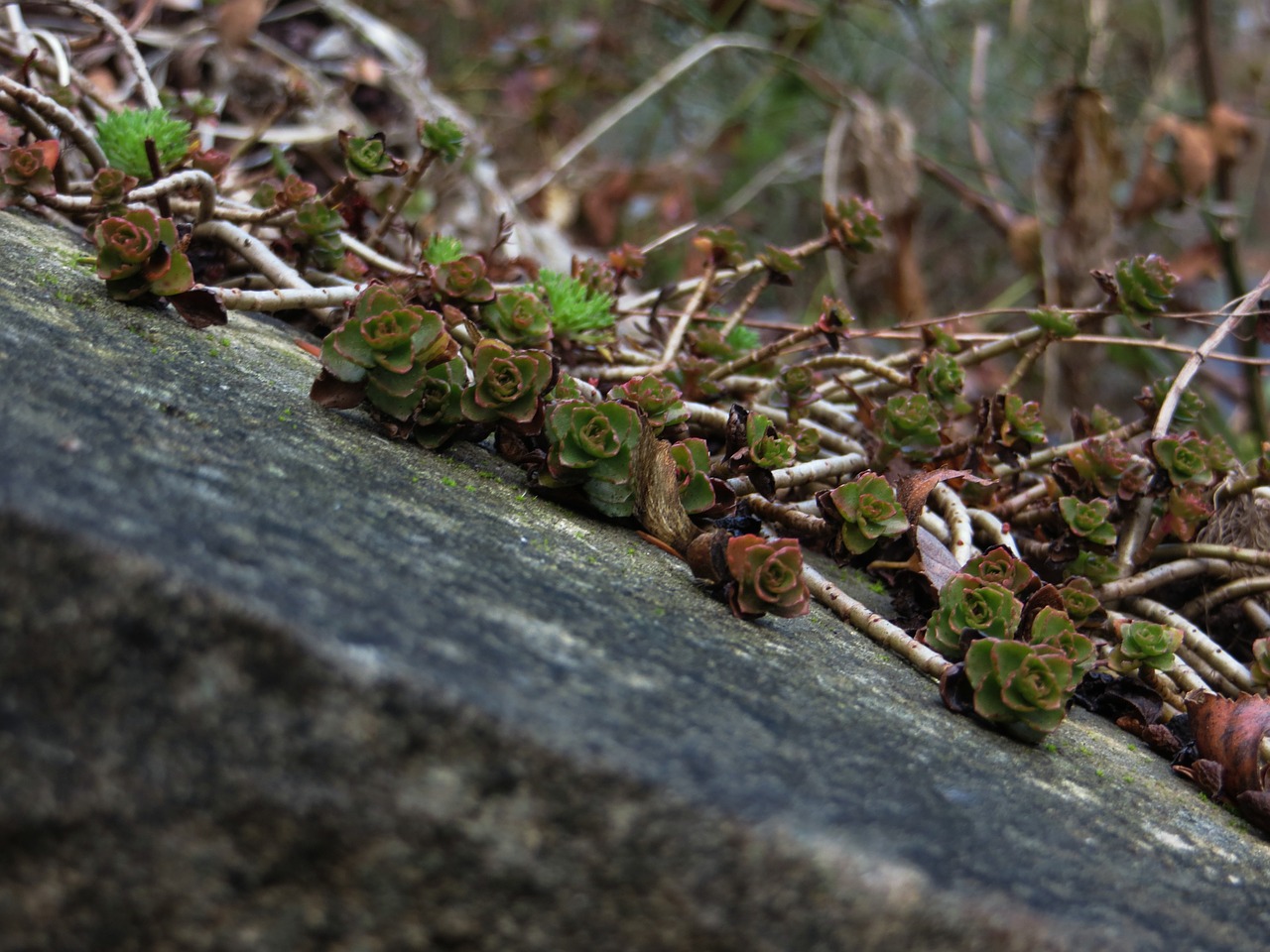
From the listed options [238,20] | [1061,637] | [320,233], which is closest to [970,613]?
[1061,637]

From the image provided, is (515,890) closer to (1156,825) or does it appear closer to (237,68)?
(1156,825)

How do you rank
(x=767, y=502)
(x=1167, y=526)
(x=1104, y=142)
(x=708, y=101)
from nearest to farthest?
(x=767, y=502) < (x=1167, y=526) < (x=1104, y=142) < (x=708, y=101)

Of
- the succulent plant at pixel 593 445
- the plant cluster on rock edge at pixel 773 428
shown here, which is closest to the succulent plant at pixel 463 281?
the plant cluster on rock edge at pixel 773 428

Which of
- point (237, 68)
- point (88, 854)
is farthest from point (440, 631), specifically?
point (237, 68)

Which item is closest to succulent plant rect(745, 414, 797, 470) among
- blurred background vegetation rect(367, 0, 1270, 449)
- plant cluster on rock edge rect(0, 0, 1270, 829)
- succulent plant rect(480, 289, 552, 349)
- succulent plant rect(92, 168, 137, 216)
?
plant cluster on rock edge rect(0, 0, 1270, 829)

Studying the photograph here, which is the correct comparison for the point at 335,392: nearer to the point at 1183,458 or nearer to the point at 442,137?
the point at 442,137

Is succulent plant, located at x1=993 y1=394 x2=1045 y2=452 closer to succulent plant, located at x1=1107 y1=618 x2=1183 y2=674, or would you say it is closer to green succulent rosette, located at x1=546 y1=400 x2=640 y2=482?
succulent plant, located at x1=1107 y1=618 x2=1183 y2=674

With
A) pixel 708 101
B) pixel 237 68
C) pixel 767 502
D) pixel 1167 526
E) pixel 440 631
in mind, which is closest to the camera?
pixel 440 631
